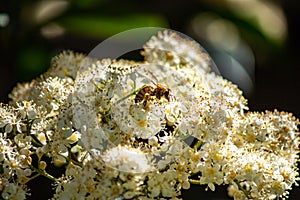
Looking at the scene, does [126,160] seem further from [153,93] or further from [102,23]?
[102,23]

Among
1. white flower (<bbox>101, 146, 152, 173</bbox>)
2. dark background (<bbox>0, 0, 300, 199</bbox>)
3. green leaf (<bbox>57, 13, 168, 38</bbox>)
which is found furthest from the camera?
green leaf (<bbox>57, 13, 168, 38</bbox>)

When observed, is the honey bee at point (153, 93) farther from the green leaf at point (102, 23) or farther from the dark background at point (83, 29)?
the green leaf at point (102, 23)

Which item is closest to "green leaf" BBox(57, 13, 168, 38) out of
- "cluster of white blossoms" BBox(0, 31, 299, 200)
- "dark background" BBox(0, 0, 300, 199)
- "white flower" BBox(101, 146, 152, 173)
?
"dark background" BBox(0, 0, 300, 199)

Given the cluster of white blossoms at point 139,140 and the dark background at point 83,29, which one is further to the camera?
the dark background at point 83,29

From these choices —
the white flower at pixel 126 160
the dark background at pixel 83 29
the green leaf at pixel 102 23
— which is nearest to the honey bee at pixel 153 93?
the white flower at pixel 126 160

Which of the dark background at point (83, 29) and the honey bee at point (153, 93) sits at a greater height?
the dark background at point (83, 29)

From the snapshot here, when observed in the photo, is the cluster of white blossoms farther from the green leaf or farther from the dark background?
the green leaf

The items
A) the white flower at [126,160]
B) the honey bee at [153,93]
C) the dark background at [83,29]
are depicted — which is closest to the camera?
the white flower at [126,160]

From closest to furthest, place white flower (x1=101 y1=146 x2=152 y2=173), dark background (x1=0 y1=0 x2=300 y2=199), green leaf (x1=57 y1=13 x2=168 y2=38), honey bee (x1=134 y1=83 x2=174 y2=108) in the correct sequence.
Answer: white flower (x1=101 y1=146 x2=152 y2=173), honey bee (x1=134 y1=83 x2=174 y2=108), dark background (x1=0 y1=0 x2=300 y2=199), green leaf (x1=57 y1=13 x2=168 y2=38)

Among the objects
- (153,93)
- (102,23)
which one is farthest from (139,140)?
(102,23)
